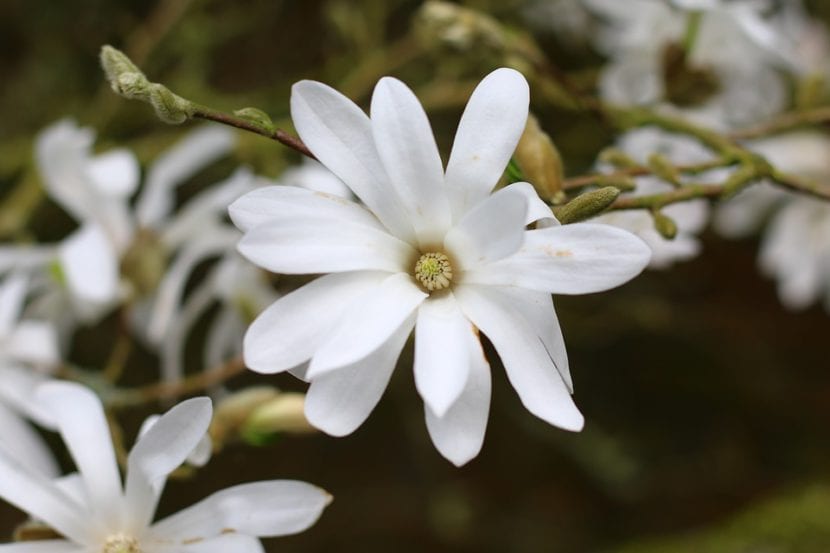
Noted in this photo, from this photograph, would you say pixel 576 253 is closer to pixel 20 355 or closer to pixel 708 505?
pixel 20 355

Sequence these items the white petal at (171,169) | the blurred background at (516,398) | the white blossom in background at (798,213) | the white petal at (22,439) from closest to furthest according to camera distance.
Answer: the white petal at (22,439)
the white petal at (171,169)
the white blossom in background at (798,213)
the blurred background at (516,398)

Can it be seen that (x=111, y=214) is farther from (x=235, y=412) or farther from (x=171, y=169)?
(x=235, y=412)

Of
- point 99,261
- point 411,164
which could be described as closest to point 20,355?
point 99,261

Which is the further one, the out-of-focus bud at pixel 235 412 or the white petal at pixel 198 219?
the white petal at pixel 198 219

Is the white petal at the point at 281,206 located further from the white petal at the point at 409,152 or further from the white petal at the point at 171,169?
the white petal at the point at 171,169

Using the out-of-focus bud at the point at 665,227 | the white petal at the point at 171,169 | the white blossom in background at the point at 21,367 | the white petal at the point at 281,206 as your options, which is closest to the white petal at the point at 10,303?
the white blossom in background at the point at 21,367

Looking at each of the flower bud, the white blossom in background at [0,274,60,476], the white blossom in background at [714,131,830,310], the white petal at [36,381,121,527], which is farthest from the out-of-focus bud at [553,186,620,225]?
the white blossom in background at [714,131,830,310]

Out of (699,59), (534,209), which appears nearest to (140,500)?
(534,209)
